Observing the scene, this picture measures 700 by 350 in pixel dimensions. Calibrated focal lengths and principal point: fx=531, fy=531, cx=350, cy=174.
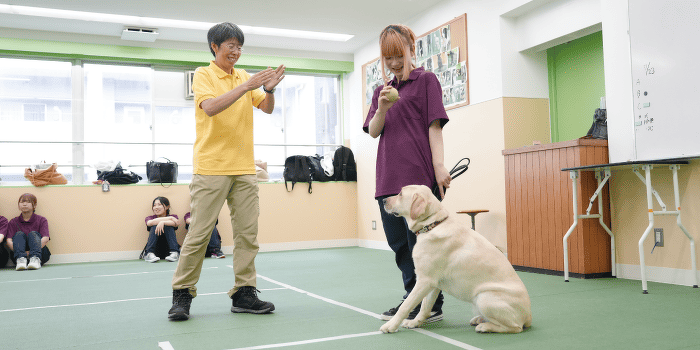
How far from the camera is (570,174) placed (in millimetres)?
4680

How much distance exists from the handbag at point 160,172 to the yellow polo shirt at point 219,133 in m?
5.34

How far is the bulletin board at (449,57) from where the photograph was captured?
6.57 m

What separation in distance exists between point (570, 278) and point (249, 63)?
247 inches

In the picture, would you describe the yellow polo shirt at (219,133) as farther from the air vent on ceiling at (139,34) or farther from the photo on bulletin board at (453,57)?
the air vent on ceiling at (139,34)

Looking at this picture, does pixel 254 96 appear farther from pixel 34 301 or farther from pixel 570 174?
pixel 570 174

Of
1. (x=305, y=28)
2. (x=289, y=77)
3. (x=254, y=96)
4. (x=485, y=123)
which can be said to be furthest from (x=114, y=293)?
(x=289, y=77)

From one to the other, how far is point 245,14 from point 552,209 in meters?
4.83

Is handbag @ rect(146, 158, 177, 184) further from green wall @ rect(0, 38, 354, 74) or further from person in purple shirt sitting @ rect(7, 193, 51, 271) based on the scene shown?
green wall @ rect(0, 38, 354, 74)

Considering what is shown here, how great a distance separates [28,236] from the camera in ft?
23.0

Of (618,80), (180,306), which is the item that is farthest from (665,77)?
(180,306)

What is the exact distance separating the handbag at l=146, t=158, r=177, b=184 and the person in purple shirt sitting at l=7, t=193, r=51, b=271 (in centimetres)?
155

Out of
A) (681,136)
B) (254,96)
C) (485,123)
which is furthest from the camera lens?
(485,123)

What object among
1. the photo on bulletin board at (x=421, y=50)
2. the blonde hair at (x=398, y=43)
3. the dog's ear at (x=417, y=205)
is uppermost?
the photo on bulletin board at (x=421, y=50)

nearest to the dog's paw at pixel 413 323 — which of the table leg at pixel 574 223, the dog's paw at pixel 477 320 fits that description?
the dog's paw at pixel 477 320
